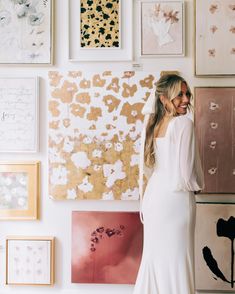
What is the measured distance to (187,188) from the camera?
238 centimetres

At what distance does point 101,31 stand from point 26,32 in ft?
1.57

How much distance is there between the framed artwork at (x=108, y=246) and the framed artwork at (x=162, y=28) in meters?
1.04

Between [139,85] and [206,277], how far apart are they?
126 centimetres

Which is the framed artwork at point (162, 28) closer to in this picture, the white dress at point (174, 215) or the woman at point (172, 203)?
the woman at point (172, 203)

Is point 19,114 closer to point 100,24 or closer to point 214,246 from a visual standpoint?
point 100,24

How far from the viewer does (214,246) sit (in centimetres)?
292

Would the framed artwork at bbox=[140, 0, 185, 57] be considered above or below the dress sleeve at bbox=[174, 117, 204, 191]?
above

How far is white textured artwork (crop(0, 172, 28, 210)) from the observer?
300 cm

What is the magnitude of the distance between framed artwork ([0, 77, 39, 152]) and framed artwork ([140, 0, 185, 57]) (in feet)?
2.47

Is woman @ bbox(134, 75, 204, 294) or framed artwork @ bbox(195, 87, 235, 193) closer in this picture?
woman @ bbox(134, 75, 204, 294)

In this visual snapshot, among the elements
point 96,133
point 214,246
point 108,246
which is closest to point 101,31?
point 96,133

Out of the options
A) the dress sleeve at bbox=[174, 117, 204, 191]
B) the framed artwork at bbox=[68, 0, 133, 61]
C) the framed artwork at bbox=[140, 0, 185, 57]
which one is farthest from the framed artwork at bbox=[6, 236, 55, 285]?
the framed artwork at bbox=[140, 0, 185, 57]

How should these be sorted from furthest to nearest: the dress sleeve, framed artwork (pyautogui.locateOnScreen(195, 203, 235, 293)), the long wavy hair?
framed artwork (pyautogui.locateOnScreen(195, 203, 235, 293)) → the long wavy hair → the dress sleeve

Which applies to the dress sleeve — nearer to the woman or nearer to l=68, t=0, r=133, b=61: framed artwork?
the woman
